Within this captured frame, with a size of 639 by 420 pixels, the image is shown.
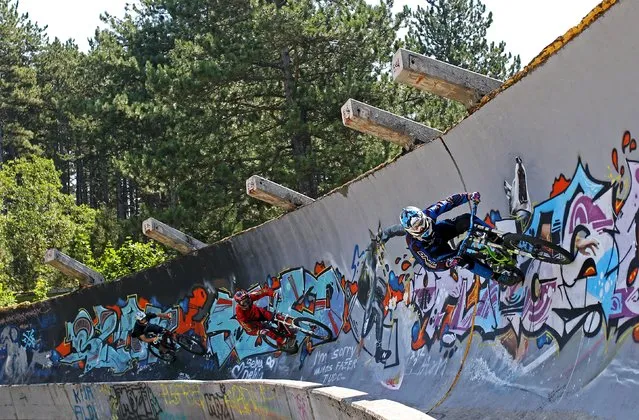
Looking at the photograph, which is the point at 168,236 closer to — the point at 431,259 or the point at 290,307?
the point at 290,307

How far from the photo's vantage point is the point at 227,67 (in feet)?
109

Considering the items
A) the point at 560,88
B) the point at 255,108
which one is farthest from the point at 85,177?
the point at 560,88

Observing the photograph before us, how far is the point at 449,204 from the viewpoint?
990cm

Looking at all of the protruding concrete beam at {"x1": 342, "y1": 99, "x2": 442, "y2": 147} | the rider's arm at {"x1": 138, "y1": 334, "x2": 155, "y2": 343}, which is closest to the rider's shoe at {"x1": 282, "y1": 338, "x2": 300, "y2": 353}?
the protruding concrete beam at {"x1": 342, "y1": 99, "x2": 442, "y2": 147}

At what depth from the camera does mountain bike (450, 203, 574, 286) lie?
29.3 ft

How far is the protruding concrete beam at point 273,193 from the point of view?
16.3m

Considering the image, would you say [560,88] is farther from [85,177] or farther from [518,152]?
[85,177]

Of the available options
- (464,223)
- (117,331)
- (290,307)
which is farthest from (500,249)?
(117,331)

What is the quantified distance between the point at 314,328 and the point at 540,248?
288 inches

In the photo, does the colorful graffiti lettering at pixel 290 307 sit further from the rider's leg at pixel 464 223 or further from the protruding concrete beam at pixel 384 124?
the rider's leg at pixel 464 223

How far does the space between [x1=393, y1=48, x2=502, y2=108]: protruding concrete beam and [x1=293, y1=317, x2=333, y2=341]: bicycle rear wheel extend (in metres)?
5.31

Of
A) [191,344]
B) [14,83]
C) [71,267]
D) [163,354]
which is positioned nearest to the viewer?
[191,344]

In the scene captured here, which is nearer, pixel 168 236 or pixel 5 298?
pixel 168 236

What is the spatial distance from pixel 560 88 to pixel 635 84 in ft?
4.80
